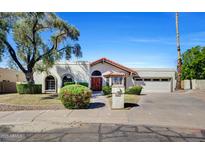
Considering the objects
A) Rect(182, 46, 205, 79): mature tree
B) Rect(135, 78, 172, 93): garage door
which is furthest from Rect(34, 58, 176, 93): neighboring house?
Rect(182, 46, 205, 79): mature tree

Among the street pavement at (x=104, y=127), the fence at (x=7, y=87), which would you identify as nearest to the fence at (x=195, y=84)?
the street pavement at (x=104, y=127)

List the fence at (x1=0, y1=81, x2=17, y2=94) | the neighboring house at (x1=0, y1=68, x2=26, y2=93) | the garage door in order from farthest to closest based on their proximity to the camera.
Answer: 1. the garage door
2. the neighboring house at (x1=0, y1=68, x2=26, y2=93)
3. the fence at (x1=0, y1=81, x2=17, y2=94)

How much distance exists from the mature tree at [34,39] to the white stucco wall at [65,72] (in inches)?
52.6

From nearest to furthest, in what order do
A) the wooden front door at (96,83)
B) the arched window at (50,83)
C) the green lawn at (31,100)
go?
the green lawn at (31,100), the arched window at (50,83), the wooden front door at (96,83)

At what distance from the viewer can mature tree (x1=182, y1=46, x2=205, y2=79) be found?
2793 centimetres

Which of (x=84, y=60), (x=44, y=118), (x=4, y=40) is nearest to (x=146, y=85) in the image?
(x=84, y=60)

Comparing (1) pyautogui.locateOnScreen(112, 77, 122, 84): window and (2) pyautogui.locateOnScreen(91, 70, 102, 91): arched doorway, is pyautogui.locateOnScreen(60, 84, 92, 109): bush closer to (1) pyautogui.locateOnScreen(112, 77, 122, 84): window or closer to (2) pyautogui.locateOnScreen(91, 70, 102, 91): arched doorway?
(2) pyautogui.locateOnScreen(91, 70, 102, 91): arched doorway

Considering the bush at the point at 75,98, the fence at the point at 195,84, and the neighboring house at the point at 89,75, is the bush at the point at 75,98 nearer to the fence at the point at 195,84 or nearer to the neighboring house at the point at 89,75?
the neighboring house at the point at 89,75

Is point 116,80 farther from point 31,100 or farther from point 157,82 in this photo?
point 31,100

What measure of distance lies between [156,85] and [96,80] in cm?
744

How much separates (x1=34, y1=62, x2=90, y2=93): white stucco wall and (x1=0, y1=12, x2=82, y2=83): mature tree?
1.34 m

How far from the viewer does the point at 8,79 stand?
2294cm

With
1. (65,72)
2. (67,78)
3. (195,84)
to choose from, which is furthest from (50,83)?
(195,84)

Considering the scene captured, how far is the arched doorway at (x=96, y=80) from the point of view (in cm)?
2150
